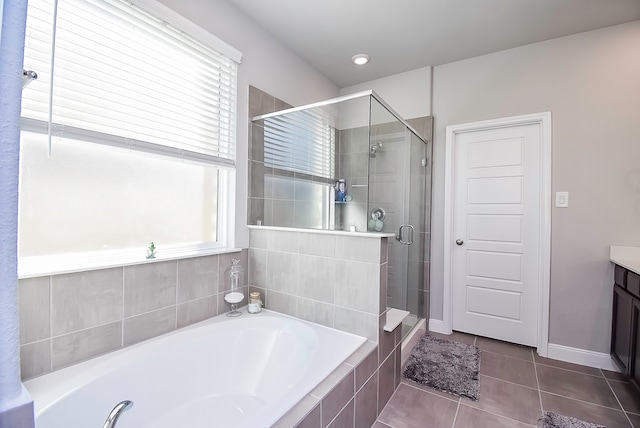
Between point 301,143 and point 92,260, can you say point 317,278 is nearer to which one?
point 301,143

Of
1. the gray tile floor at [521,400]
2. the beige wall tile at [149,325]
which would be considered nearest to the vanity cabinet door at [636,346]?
the gray tile floor at [521,400]

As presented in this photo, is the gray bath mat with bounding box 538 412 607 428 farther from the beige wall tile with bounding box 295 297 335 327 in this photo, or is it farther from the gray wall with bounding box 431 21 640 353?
the beige wall tile with bounding box 295 297 335 327

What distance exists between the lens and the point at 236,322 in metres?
1.81

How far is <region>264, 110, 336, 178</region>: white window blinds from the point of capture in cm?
224

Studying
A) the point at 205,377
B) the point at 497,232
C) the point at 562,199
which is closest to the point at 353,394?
the point at 205,377

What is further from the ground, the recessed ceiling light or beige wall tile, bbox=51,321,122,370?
the recessed ceiling light

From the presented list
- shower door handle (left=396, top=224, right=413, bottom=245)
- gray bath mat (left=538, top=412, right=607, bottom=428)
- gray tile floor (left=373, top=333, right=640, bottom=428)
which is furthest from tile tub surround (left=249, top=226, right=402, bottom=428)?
gray bath mat (left=538, top=412, right=607, bottom=428)

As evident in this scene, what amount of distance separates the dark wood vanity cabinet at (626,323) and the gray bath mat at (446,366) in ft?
2.83

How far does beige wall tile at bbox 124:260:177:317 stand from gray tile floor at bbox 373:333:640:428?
139 cm

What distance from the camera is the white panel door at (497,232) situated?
252cm

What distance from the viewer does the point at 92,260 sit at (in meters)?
1.45

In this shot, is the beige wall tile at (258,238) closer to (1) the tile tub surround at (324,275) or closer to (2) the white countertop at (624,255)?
(1) the tile tub surround at (324,275)

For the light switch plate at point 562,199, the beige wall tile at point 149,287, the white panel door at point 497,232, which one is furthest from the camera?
the white panel door at point 497,232

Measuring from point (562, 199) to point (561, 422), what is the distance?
159 centimetres
